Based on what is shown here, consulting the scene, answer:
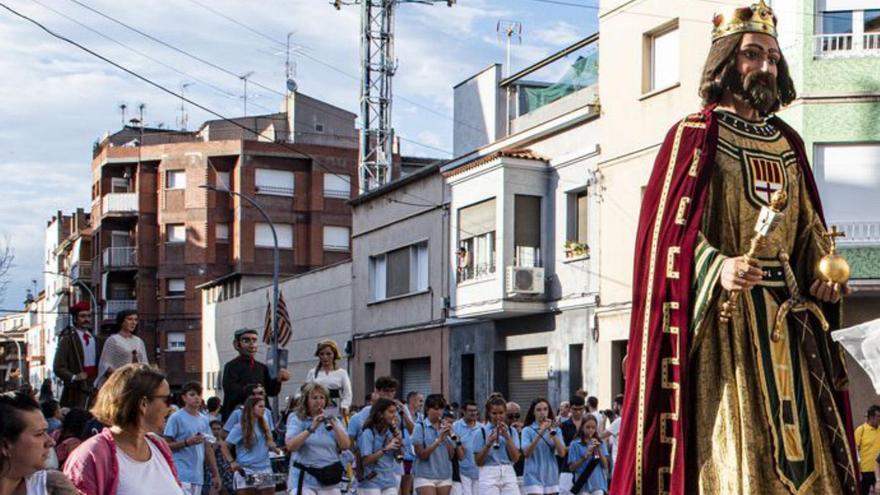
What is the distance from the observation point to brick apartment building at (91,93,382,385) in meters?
67.4

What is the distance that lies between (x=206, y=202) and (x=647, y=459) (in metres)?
64.7

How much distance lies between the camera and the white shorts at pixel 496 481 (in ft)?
61.9

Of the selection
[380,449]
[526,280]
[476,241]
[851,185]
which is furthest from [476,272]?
[380,449]

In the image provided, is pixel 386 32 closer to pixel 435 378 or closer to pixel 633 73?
pixel 435 378

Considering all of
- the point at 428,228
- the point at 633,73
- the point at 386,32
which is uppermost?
the point at 386,32

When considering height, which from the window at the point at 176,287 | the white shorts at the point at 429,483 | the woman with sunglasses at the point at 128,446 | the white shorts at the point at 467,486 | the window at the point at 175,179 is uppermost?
the window at the point at 175,179

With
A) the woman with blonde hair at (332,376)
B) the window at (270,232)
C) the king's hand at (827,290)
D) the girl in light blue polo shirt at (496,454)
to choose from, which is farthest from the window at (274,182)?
the king's hand at (827,290)

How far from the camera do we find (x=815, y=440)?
6.83m

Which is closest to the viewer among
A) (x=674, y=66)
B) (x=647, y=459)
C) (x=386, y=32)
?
(x=647, y=459)

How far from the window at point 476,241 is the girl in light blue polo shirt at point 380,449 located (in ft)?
55.5

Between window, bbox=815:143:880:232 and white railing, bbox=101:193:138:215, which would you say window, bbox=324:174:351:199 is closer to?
white railing, bbox=101:193:138:215

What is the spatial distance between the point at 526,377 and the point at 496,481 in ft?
48.2

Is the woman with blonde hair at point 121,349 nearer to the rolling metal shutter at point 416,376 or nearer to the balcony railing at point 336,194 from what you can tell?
the rolling metal shutter at point 416,376

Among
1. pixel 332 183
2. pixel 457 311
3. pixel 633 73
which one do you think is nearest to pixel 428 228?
pixel 457 311
